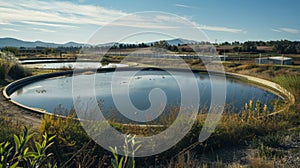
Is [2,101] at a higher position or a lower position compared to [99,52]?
lower

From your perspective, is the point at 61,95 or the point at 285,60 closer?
the point at 61,95

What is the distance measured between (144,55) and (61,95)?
17890mm

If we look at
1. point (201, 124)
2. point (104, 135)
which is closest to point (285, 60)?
point (201, 124)

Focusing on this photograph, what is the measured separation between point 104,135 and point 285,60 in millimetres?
18201

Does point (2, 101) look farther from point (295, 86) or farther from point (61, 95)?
point (295, 86)

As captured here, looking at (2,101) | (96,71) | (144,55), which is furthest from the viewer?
(144,55)

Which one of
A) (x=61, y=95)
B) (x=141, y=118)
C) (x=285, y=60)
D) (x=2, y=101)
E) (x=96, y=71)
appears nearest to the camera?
(x=141, y=118)

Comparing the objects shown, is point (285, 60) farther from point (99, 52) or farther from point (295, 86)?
point (99, 52)

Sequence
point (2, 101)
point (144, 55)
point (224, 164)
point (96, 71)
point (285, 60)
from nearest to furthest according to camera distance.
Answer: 1. point (224, 164)
2. point (2, 101)
3. point (96, 71)
4. point (285, 60)
5. point (144, 55)

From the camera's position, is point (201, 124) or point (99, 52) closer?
point (201, 124)

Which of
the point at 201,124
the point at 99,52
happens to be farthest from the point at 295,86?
the point at 99,52

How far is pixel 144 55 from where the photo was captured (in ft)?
87.7

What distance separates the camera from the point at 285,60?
18797mm

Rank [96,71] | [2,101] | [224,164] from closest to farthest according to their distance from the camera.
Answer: [224,164] → [2,101] → [96,71]
